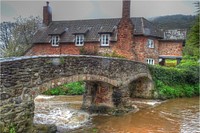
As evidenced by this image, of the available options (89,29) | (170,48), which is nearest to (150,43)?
(170,48)

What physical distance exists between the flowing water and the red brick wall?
15.3 metres

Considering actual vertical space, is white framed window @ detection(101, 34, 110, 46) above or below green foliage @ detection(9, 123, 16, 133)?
above

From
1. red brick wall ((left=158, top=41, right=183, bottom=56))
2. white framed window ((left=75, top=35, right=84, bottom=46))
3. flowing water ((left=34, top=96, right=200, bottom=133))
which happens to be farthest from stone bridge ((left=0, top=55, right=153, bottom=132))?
red brick wall ((left=158, top=41, right=183, bottom=56))

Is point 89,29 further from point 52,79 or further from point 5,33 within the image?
point 52,79

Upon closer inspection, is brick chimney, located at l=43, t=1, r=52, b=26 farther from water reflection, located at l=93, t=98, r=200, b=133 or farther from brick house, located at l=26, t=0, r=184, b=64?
water reflection, located at l=93, t=98, r=200, b=133

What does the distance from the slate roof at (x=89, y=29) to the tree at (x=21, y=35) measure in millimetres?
5358

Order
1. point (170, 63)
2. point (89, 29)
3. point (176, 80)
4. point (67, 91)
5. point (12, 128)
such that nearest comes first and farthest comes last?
point (12, 128), point (67, 91), point (176, 80), point (170, 63), point (89, 29)

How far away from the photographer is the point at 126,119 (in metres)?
14.8

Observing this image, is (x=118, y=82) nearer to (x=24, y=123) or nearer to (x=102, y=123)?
(x=102, y=123)

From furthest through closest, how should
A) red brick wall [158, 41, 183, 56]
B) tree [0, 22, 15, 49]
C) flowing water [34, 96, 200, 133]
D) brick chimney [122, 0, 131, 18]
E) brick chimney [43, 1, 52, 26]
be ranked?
tree [0, 22, 15, 49], brick chimney [43, 1, 52, 26], red brick wall [158, 41, 183, 56], brick chimney [122, 0, 131, 18], flowing water [34, 96, 200, 133]

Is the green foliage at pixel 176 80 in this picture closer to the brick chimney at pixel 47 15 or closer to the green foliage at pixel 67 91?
the green foliage at pixel 67 91

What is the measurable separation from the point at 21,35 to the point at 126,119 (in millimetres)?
31575

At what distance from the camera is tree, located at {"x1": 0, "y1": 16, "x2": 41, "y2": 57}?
40394mm

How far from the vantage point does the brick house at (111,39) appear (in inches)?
1216
